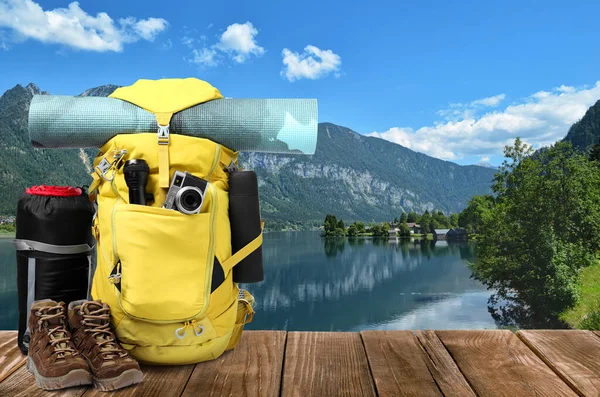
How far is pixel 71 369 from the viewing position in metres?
1.43

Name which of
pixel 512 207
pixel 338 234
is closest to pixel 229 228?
pixel 512 207

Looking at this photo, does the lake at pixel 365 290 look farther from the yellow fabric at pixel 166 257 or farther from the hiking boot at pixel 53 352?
the hiking boot at pixel 53 352

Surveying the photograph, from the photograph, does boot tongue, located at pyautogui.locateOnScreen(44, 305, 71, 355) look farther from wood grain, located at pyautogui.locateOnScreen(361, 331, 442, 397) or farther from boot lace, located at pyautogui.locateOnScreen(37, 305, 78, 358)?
wood grain, located at pyautogui.locateOnScreen(361, 331, 442, 397)

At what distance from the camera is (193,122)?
1684 millimetres

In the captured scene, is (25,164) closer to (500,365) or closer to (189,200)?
(189,200)

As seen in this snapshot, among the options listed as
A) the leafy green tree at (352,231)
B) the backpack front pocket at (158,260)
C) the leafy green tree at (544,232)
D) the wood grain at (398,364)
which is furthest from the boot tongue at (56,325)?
the leafy green tree at (352,231)

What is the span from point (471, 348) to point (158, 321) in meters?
1.12

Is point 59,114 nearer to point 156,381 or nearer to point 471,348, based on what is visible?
point 156,381

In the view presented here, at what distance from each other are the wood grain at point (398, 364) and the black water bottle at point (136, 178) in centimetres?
92

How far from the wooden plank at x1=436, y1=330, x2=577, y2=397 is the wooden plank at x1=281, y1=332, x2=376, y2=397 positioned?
12.9 inches

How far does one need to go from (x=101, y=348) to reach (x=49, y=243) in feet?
1.49

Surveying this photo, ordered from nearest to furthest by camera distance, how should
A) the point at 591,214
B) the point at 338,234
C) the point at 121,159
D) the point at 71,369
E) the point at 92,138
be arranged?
the point at 71,369
the point at 121,159
the point at 92,138
the point at 591,214
the point at 338,234

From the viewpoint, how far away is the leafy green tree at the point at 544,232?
2825cm

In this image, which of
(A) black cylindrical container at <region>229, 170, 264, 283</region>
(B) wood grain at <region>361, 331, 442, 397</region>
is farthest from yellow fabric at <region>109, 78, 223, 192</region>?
(B) wood grain at <region>361, 331, 442, 397</region>
